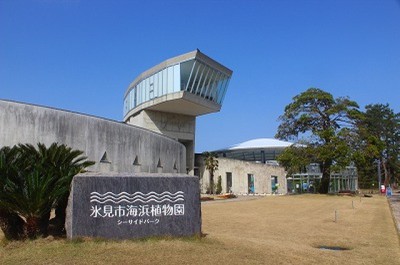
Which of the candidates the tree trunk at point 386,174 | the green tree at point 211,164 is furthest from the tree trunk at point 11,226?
the tree trunk at point 386,174

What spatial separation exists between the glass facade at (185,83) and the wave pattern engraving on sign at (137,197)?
3671cm

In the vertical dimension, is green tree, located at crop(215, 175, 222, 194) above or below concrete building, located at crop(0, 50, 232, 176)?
below

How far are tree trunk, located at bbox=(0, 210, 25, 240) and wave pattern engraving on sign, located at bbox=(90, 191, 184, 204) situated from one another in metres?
1.97

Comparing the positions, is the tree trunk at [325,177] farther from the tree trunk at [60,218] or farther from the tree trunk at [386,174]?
the tree trunk at [60,218]

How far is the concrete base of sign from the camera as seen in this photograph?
1075 cm

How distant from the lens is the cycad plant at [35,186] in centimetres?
1043

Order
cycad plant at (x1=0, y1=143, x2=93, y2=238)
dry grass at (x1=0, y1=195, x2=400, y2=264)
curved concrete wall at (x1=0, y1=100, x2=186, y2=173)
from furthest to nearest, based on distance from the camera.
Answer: curved concrete wall at (x1=0, y1=100, x2=186, y2=173) < cycad plant at (x1=0, y1=143, x2=93, y2=238) < dry grass at (x1=0, y1=195, x2=400, y2=264)

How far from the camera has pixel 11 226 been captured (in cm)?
1084

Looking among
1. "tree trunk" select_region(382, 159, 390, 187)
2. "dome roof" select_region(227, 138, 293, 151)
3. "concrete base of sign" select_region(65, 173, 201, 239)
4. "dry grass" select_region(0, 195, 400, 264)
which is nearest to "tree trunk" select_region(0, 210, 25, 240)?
"dry grass" select_region(0, 195, 400, 264)

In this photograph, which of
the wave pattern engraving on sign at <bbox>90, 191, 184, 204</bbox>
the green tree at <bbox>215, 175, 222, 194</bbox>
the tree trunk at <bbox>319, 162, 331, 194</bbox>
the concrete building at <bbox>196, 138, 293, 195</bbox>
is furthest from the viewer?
the concrete building at <bbox>196, 138, 293, 195</bbox>

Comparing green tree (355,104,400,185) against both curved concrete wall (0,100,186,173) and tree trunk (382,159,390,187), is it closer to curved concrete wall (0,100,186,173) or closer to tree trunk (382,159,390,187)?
tree trunk (382,159,390,187)

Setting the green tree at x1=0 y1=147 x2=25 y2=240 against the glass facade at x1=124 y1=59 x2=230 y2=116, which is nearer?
the green tree at x1=0 y1=147 x2=25 y2=240

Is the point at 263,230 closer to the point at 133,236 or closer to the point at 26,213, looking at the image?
the point at 133,236

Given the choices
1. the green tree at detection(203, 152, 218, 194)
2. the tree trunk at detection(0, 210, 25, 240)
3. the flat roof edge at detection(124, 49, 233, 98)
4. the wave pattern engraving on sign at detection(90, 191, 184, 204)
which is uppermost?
the flat roof edge at detection(124, 49, 233, 98)
